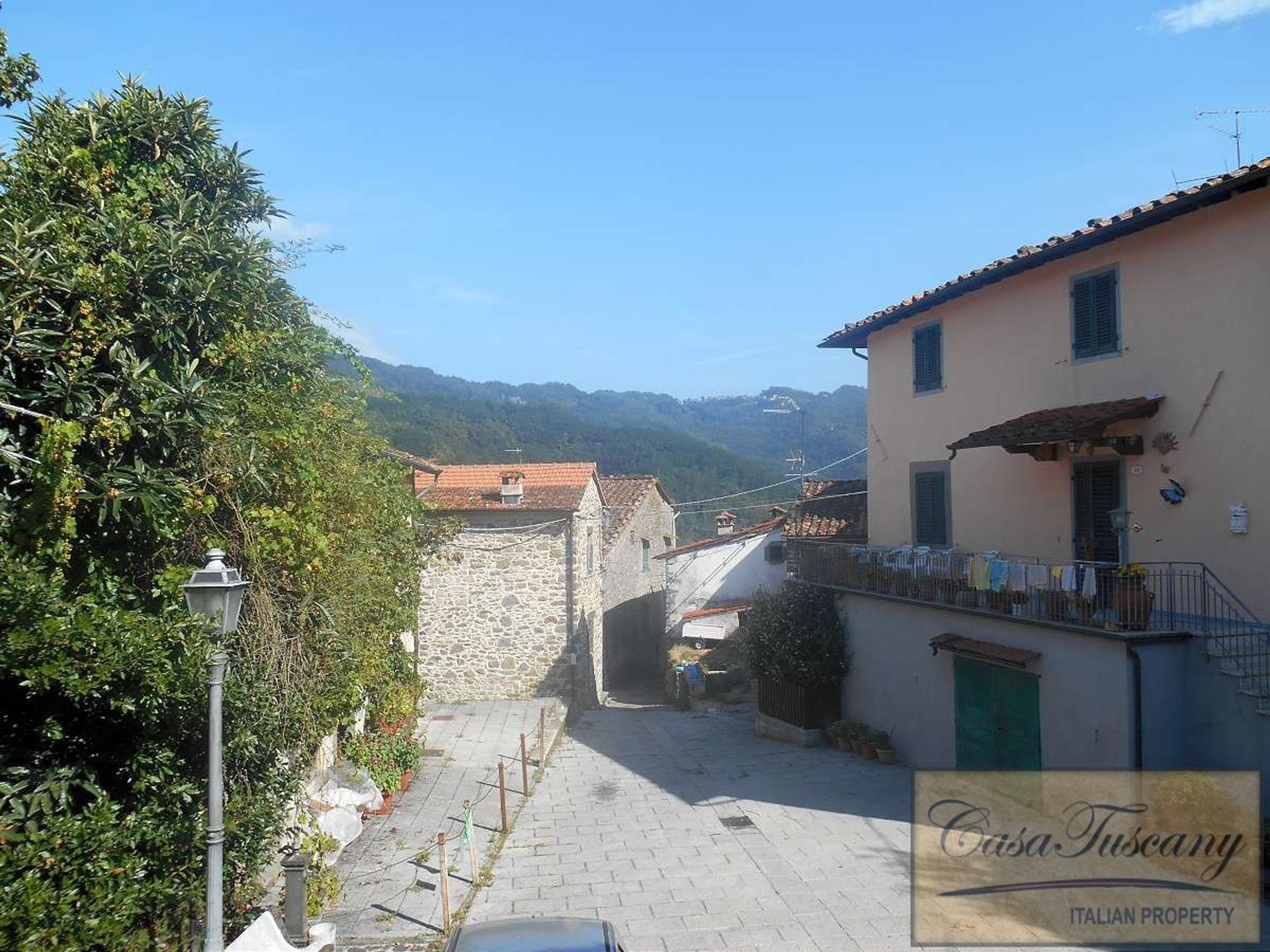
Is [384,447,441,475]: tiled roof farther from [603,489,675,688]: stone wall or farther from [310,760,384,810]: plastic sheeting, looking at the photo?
[603,489,675,688]: stone wall

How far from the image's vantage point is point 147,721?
7.49 m

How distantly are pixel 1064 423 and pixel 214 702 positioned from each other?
1141 centimetres

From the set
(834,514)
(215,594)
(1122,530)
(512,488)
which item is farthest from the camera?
(512,488)

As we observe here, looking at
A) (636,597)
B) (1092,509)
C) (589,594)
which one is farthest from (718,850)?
(636,597)

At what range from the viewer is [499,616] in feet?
76.4

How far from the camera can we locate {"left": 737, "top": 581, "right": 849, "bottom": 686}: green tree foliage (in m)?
18.4

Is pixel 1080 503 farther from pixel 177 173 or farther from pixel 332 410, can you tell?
pixel 177 173

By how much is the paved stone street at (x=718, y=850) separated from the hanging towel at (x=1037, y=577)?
12.4 ft

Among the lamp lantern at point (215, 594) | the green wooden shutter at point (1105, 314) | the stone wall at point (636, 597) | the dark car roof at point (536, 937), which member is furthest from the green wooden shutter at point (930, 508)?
the lamp lantern at point (215, 594)

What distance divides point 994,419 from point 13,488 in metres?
14.0

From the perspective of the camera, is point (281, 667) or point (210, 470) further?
point (281, 667)

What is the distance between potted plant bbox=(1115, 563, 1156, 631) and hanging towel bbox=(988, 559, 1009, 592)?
2070 millimetres

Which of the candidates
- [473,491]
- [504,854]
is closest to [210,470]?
[504,854]

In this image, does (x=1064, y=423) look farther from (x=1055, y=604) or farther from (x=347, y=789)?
(x=347, y=789)
